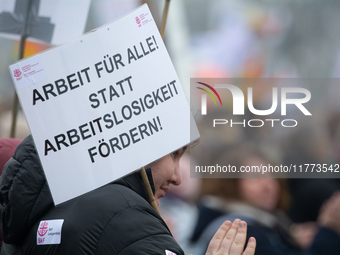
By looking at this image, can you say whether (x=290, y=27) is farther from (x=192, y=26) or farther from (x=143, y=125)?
(x=143, y=125)

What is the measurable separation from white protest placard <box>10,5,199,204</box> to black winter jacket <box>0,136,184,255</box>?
0.18ft

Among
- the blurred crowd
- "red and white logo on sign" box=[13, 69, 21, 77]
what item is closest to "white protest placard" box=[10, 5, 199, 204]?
"red and white logo on sign" box=[13, 69, 21, 77]

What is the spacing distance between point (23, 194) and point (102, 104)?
1.08ft

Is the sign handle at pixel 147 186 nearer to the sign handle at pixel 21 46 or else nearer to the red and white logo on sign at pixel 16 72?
the red and white logo on sign at pixel 16 72

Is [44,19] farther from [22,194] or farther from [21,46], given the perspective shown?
[22,194]

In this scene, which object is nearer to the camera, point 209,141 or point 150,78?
point 150,78

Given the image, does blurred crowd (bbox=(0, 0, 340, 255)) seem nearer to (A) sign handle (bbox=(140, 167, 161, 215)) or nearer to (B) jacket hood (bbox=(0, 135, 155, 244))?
(A) sign handle (bbox=(140, 167, 161, 215))

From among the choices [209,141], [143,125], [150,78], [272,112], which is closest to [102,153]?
[143,125]

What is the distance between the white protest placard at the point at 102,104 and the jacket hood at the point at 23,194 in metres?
0.06

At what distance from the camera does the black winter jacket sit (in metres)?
1.07

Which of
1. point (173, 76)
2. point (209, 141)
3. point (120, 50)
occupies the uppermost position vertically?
point (120, 50)

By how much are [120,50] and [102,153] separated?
0.31 m

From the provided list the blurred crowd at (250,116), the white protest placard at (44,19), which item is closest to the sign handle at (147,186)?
the blurred crowd at (250,116)

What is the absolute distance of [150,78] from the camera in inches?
50.0
